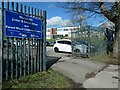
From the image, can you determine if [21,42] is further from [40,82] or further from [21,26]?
[40,82]

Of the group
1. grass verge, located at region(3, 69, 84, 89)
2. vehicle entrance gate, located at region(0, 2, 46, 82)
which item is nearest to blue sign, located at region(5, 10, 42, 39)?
vehicle entrance gate, located at region(0, 2, 46, 82)

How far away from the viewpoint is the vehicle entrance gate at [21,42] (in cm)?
761

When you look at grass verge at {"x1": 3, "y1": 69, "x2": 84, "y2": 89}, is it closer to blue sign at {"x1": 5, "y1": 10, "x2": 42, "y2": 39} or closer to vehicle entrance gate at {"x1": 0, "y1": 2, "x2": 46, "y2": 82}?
vehicle entrance gate at {"x1": 0, "y1": 2, "x2": 46, "y2": 82}

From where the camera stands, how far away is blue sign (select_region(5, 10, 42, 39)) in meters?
7.70

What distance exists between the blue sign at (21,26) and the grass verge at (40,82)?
1.58 meters

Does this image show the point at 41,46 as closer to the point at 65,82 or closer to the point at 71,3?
the point at 65,82

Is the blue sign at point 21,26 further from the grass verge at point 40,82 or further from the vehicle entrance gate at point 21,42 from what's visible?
the grass verge at point 40,82

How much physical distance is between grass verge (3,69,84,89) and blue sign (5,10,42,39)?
158 centimetres

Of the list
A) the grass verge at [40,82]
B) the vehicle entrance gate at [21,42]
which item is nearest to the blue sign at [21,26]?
the vehicle entrance gate at [21,42]

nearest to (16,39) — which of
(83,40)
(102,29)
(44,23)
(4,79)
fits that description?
(4,79)

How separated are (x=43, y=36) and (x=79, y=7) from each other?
966 cm

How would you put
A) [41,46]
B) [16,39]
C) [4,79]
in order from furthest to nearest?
[41,46], [16,39], [4,79]

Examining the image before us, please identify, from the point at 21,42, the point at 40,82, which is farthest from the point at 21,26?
the point at 40,82

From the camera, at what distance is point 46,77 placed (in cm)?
889
